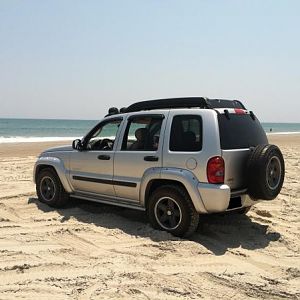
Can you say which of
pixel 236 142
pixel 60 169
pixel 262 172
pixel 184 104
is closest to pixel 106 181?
pixel 60 169

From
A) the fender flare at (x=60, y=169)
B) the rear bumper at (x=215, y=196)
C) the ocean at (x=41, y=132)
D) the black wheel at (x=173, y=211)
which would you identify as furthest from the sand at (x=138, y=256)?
the ocean at (x=41, y=132)

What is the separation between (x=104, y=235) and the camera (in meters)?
5.86

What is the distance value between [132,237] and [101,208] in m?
1.79

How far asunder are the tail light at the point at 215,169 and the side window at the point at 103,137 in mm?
1950

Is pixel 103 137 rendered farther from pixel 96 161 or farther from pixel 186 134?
pixel 186 134

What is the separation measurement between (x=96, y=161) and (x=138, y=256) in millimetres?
2260

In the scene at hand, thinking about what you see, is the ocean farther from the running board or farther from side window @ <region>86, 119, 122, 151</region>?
the running board

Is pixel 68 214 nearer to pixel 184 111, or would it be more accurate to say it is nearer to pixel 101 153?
pixel 101 153

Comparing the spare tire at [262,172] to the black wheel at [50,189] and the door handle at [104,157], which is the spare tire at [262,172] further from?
the black wheel at [50,189]

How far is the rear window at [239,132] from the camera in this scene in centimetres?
562

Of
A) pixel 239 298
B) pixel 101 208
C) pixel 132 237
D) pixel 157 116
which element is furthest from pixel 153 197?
pixel 239 298

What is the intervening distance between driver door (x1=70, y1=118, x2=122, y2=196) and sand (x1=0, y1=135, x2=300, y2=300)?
0.47 meters

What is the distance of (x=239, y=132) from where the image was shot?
5863 millimetres

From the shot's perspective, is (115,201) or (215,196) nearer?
(215,196)
